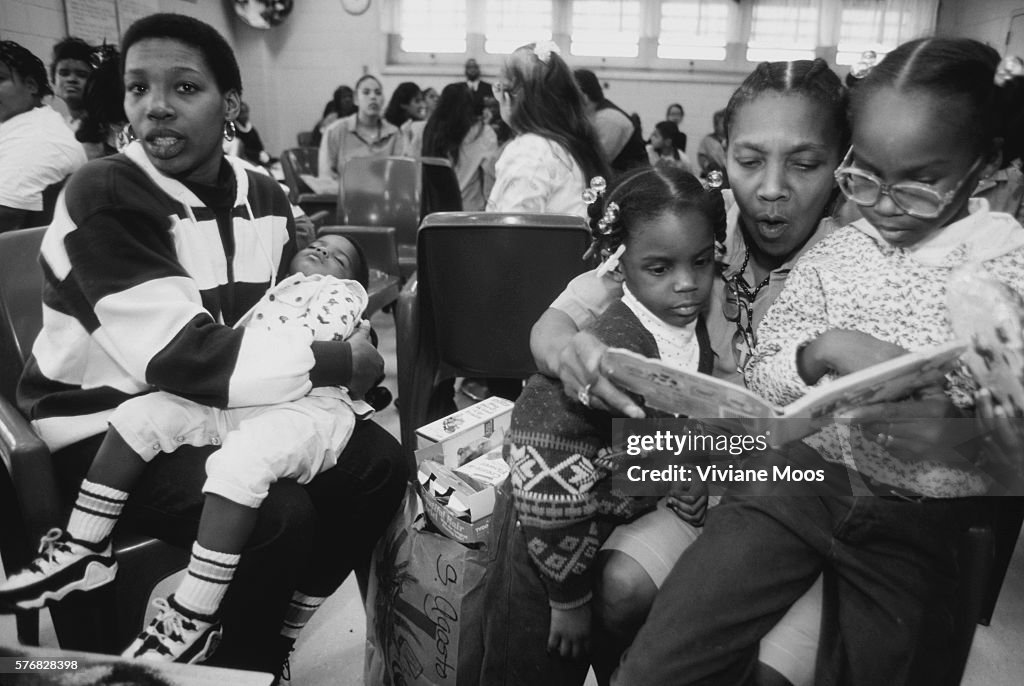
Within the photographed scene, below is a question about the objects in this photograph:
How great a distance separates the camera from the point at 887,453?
976 mm

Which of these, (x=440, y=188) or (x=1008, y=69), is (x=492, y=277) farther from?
(x=440, y=188)

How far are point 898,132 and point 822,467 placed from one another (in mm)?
510

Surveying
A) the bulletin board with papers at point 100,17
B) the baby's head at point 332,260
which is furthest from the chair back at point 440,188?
the bulletin board with papers at point 100,17

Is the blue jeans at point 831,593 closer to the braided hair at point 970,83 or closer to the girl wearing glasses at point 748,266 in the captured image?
the girl wearing glasses at point 748,266

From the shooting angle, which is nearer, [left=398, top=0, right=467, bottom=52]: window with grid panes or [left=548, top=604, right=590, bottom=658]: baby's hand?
[left=548, top=604, right=590, bottom=658]: baby's hand

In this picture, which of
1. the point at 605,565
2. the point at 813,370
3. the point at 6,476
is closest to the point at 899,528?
the point at 813,370

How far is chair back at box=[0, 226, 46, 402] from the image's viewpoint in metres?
1.46

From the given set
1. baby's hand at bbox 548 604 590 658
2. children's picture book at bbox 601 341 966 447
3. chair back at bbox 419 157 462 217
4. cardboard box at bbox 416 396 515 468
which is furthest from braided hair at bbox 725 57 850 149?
chair back at bbox 419 157 462 217

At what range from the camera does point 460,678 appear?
1.25 m

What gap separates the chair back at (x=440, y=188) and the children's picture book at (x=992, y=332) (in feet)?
10.6

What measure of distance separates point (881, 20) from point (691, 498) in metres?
11.0

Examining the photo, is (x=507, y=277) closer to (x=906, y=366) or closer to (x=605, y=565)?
(x=605, y=565)

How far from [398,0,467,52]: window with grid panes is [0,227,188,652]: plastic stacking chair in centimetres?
928

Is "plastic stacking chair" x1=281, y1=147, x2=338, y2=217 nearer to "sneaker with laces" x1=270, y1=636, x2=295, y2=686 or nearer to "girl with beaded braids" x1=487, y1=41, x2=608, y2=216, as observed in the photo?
"girl with beaded braids" x1=487, y1=41, x2=608, y2=216
